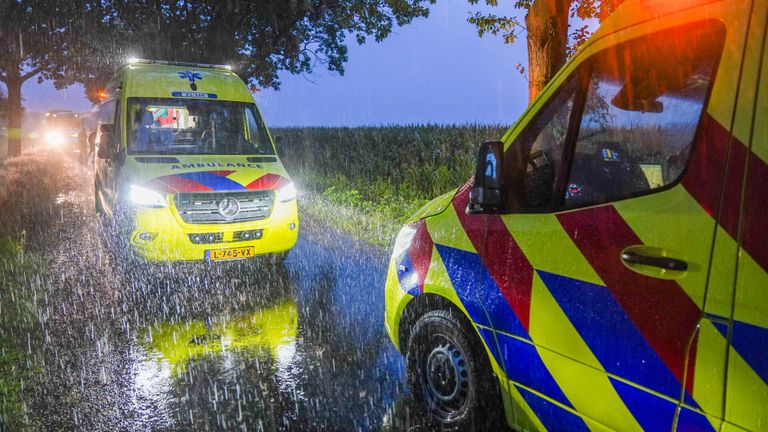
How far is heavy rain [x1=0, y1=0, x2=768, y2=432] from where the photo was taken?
79.2 inches

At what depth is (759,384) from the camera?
184 centimetres

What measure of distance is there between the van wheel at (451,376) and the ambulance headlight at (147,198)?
13.3 feet

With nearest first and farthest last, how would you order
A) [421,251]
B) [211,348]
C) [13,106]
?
[421,251]
[211,348]
[13,106]

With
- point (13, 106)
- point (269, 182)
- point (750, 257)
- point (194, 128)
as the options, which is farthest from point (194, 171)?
point (13, 106)

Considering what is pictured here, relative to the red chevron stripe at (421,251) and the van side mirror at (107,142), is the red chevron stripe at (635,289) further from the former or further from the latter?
the van side mirror at (107,142)

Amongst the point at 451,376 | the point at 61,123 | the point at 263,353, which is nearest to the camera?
the point at 451,376

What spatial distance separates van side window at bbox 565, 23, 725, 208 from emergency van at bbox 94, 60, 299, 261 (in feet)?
15.8

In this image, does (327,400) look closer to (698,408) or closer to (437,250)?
(437,250)

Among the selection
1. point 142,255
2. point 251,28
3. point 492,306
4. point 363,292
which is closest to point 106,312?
point 142,255

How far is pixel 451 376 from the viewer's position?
3.35 meters

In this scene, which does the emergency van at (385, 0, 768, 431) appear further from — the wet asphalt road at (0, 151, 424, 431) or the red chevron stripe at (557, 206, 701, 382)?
the wet asphalt road at (0, 151, 424, 431)

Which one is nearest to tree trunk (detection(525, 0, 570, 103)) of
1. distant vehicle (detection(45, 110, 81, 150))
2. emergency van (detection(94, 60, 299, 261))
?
emergency van (detection(94, 60, 299, 261))

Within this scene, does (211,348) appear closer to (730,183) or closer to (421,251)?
(421,251)

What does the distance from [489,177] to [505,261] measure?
1.30ft
